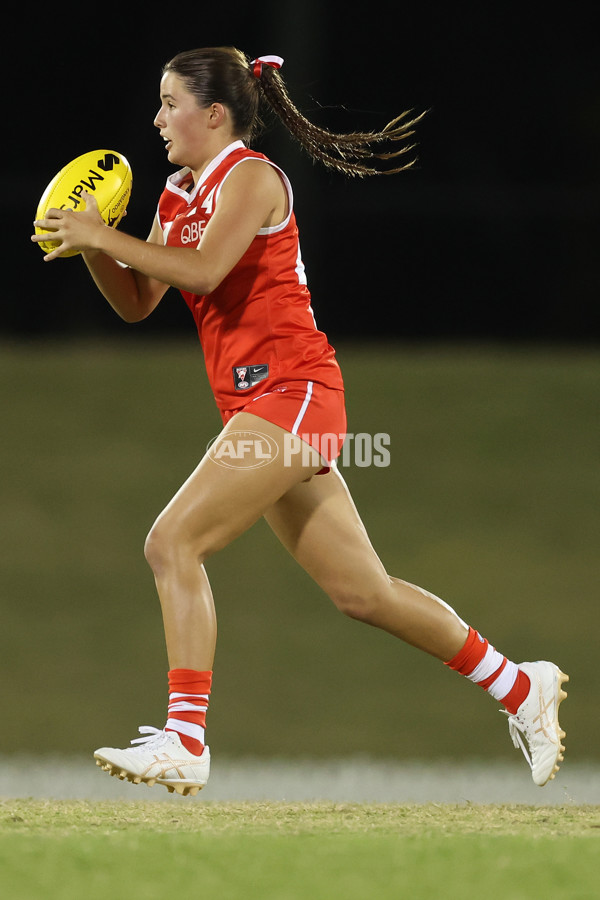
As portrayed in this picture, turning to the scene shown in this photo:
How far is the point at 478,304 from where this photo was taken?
14.0 m

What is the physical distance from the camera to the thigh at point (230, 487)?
3.89 m

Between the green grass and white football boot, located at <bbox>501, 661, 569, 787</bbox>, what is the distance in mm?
3275

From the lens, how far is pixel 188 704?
3.95m

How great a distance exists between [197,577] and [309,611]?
5.87 meters

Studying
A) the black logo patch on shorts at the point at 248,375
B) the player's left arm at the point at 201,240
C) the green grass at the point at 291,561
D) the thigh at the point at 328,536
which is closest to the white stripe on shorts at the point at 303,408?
the black logo patch on shorts at the point at 248,375

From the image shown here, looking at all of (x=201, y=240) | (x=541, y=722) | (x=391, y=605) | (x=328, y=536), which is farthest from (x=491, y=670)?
(x=201, y=240)

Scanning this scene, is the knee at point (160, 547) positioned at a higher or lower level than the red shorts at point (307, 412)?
lower

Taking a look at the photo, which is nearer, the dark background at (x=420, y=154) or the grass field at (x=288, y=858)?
the grass field at (x=288, y=858)

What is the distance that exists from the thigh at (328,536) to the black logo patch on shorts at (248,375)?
0.35 meters

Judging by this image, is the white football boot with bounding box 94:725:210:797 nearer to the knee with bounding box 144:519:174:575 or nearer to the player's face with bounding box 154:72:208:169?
the knee with bounding box 144:519:174:575

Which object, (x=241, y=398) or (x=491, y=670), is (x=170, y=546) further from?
(x=491, y=670)

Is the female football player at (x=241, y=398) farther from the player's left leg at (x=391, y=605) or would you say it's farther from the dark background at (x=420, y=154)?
the dark background at (x=420, y=154)

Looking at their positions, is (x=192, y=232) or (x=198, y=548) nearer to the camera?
(x=198, y=548)

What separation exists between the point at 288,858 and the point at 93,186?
6.77ft
